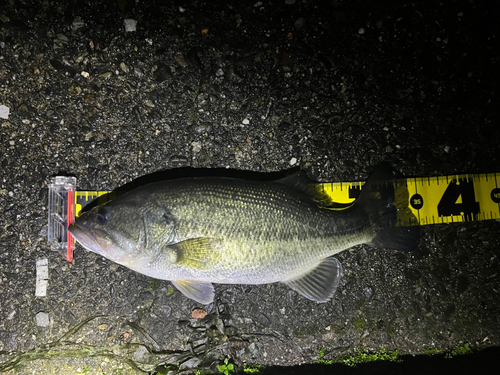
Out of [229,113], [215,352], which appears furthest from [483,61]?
[215,352]

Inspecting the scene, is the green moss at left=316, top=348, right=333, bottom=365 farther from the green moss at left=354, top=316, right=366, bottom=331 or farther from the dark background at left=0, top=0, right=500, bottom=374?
the green moss at left=354, top=316, right=366, bottom=331

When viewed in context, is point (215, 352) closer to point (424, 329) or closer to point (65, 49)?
point (424, 329)

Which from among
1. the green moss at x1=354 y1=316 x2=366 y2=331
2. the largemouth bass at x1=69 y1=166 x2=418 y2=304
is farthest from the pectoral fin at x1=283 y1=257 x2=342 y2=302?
the green moss at x1=354 y1=316 x2=366 y2=331

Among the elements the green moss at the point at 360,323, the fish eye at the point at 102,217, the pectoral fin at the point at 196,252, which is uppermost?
the fish eye at the point at 102,217

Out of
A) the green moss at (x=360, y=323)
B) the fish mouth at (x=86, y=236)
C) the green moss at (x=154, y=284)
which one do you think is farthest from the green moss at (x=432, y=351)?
the fish mouth at (x=86, y=236)

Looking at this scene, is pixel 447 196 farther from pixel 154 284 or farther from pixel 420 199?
pixel 154 284

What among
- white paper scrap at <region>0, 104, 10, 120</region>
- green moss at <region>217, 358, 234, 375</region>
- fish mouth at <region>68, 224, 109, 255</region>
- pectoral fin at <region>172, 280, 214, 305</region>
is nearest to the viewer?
fish mouth at <region>68, 224, 109, 255</region>

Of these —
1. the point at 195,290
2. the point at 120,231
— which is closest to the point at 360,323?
the point at 195,290

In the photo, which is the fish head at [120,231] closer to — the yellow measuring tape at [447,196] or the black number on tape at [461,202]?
the yellow measuring tape at [447,196]
